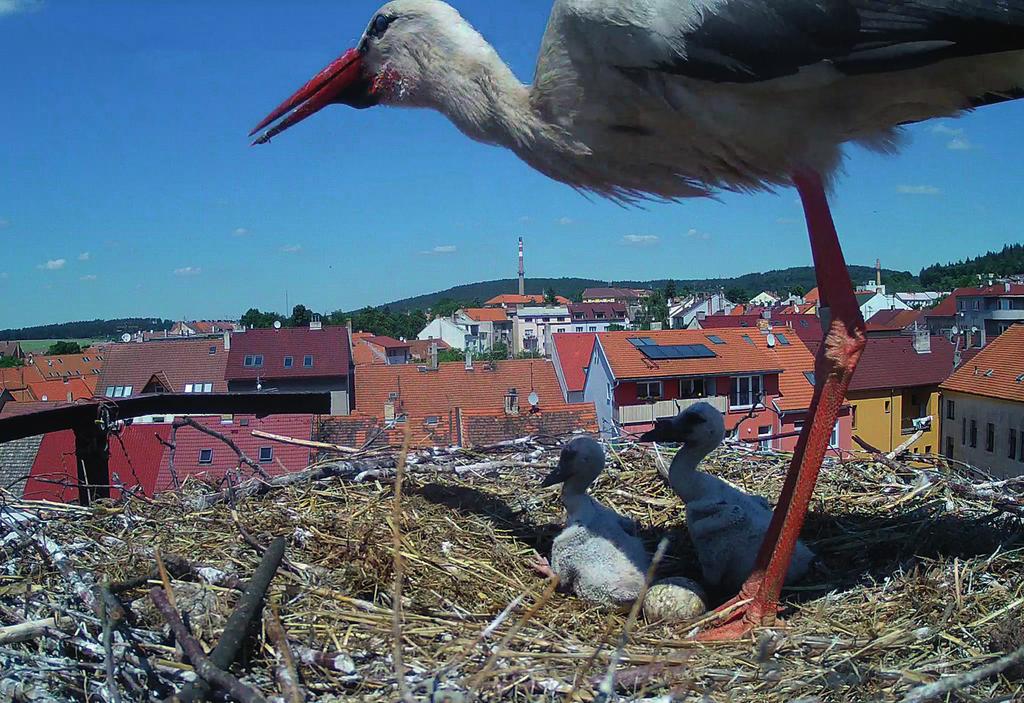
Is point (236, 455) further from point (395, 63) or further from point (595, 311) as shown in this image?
point (595, 311)

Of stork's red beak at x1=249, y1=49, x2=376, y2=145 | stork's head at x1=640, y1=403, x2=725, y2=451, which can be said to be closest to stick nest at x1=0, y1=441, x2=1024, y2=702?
stork's head at x1=640, y1=403, x2=725, y2=451

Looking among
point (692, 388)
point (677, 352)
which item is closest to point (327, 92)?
point (692, 388)

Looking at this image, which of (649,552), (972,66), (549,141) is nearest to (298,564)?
(649,552)

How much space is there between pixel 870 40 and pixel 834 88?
8.2 inches

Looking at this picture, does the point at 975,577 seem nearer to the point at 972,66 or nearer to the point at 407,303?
the point at 972,66

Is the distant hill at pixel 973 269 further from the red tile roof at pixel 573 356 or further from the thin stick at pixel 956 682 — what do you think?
the thin stick at pixel 956 682

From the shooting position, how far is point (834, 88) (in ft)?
8.88

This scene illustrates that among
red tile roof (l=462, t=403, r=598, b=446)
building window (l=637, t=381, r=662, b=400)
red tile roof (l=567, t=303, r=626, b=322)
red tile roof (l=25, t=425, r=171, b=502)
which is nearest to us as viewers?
red tile roof (l=25, t=425, r=171, b=502)

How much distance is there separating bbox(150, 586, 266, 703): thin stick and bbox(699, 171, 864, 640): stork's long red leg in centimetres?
156

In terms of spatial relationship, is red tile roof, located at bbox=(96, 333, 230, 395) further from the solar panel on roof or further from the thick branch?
the thick branch

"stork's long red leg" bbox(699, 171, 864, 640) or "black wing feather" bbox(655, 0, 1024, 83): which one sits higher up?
Result: "black wing feather" bbox(655, 0, 1024, 83)

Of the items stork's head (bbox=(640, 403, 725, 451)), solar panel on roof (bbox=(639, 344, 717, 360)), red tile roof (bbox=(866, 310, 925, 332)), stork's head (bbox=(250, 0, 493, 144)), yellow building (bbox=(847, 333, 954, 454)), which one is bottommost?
yellow building (bbox=(847, 333, 954, 454))

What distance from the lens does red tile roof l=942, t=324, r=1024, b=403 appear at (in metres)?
17.9

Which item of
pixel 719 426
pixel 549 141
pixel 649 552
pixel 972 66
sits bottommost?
pixel 649 552
